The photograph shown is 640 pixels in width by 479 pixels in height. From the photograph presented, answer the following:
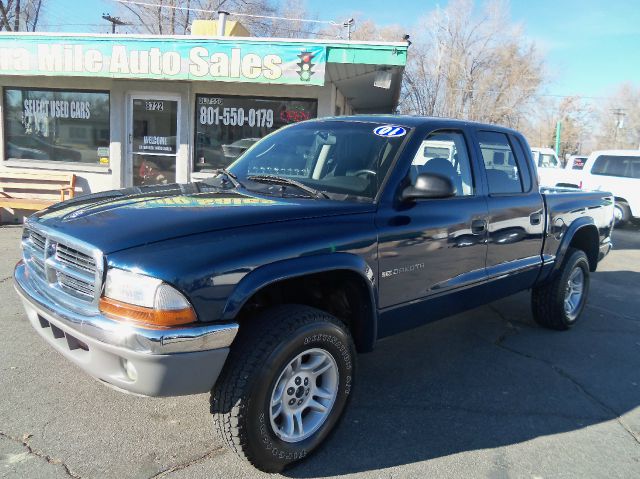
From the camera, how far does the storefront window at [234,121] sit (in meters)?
9.41

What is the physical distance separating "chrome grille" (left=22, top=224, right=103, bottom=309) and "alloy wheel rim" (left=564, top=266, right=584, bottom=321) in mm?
4517

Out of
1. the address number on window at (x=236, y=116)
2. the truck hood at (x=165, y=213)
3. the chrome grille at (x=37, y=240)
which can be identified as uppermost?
the address number on window at (x=236, y=116)

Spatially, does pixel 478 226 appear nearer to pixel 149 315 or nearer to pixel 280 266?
pixel 280 266

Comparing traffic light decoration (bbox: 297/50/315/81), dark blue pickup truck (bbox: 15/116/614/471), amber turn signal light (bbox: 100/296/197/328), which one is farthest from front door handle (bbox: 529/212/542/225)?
traffic light decoration (bbox: 297/50/315/81)

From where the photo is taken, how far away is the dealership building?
827cm

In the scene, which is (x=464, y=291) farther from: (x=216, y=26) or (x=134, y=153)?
(x=216, y=26)

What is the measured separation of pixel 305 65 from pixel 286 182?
5267 millimetres

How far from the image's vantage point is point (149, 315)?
2.30 metres

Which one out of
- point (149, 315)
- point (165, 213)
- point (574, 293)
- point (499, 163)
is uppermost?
point (499, 163)

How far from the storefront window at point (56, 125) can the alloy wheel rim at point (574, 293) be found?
8.11m

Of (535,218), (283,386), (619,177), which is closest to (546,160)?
(619,177)

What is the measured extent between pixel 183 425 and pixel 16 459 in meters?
0.88

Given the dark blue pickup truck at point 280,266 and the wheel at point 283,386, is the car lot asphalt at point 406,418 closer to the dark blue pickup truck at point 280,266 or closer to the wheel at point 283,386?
the wheel at point 283,386

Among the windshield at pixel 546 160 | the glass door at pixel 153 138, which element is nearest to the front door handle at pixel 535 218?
the glass door at pixel 153 138
